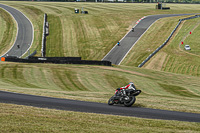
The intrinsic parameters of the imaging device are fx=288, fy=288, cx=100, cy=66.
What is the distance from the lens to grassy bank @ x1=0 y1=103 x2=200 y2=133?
41.7 feet

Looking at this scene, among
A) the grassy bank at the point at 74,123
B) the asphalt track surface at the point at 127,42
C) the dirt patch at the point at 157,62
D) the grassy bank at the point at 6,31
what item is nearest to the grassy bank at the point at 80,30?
the asphalt track surface at the point at 127,42

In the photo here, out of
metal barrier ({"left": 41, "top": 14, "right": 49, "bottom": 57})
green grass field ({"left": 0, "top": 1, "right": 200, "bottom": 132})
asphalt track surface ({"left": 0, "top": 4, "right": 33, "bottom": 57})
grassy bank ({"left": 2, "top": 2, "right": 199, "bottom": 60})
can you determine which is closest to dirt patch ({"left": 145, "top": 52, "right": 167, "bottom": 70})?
green grass field ({"left": 0, "top": 1, "right": 200, "bottom": 132})

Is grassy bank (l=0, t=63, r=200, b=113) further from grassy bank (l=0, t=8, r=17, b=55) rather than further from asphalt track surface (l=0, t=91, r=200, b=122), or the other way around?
grassy bank (l=0, t=8, r=17, b=55)

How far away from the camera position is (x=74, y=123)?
45.6 feet

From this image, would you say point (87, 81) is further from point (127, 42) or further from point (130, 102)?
point (127, 42)

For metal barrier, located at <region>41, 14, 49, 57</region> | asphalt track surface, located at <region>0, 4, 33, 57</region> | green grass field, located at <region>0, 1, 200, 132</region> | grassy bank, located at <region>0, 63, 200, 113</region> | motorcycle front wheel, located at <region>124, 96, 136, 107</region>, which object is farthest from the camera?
metal barrier, located at <region>41, 14, 49, 57</region>

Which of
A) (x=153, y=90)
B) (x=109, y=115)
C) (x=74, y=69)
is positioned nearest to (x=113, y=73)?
(x=74, y=69)

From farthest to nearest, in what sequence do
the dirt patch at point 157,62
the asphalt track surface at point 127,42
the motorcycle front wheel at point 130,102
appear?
the asphalt track surface at point 127,42
the dirt patch at point 157,62
the motorcycle front wheel at point 130,102

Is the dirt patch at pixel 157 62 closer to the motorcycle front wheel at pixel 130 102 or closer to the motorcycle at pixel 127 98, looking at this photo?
the motorcycle at pixel 127 98

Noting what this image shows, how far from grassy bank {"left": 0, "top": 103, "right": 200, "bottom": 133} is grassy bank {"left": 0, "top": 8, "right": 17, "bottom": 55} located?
63.4 metres

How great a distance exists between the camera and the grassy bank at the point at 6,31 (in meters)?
79.8

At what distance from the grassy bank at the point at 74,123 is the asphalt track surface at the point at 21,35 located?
198ft

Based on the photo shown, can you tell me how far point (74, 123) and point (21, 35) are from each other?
78.6 meters

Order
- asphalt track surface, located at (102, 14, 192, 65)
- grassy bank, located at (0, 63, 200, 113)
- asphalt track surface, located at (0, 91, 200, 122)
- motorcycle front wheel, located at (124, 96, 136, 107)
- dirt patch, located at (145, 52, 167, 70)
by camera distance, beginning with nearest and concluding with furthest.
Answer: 1. asphalt track surface, located at (0, 91, 200, 122)
2. motorcycle front wheel, located at (124, 96, 136, 107)
3. grassy bank, located at (0, 63, 200, 113)
4. dirt patch, located at (145, 52, 167, 70)
5. asphalt track surface, located at (102, 14, 192, 65)
